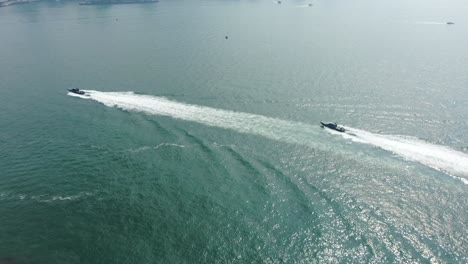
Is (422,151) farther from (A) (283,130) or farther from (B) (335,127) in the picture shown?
(A) (283,130)

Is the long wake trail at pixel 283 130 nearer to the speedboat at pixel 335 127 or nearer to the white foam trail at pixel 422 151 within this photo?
the white foam trail at pixel 422 151

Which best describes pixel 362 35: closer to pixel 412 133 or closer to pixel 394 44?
pixel 394 44

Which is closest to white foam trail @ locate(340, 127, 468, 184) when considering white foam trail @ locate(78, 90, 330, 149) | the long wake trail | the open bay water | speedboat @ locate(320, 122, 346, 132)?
the long wake trail

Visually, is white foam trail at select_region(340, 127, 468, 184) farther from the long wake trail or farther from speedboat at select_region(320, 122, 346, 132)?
speedboat at select_region(320, 122, 346, 132)

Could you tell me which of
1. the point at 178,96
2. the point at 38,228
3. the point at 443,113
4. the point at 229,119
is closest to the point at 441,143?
the point at 443,113

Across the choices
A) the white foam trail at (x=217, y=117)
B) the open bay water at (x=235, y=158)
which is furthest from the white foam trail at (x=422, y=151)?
the white foam trail at (x=217, y=117)

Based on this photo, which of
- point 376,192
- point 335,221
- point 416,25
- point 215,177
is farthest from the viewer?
point 416,25
